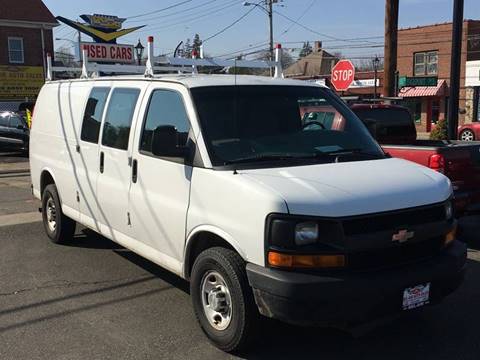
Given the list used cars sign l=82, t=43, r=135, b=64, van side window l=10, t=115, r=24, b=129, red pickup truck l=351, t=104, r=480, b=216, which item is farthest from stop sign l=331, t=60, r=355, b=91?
van side window l=10, t=115, r=24, b=129

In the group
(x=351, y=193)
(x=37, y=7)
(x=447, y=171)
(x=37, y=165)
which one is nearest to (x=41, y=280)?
(x=37, y=165)

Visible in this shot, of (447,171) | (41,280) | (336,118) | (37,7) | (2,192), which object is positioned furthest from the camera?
(37,7)

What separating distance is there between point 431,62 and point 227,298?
134 ft

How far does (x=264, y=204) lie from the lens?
142 inches

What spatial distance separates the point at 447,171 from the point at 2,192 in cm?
876

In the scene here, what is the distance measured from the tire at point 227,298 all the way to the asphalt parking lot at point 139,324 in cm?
13

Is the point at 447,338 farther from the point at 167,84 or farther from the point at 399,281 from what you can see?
the point at 167,84

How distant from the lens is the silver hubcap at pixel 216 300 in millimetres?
4055

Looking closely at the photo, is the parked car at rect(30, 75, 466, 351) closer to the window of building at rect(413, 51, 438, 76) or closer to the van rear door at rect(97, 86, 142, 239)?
the van rear door at rect(97, 86, 142, 239)

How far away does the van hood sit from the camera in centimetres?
358

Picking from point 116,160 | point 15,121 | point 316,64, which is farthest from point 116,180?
point 316,64

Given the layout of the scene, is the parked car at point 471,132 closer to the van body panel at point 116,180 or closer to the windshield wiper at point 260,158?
the van body panel at point 116,180

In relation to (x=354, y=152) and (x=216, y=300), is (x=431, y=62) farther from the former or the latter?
(x=216, y=300)

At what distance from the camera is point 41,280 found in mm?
5836
